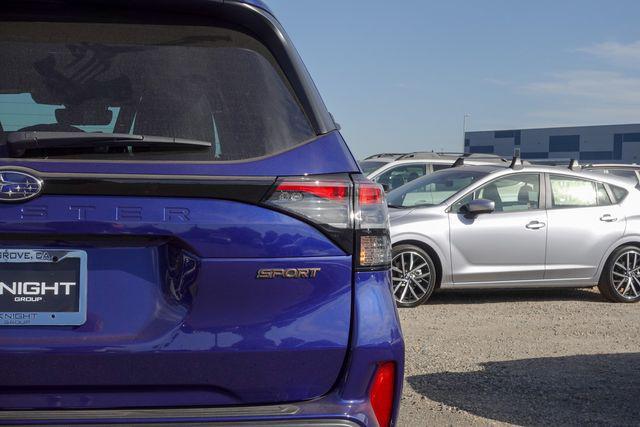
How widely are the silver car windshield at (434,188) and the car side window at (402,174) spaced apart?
11.2 feet

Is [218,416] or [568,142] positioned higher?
[568,142]

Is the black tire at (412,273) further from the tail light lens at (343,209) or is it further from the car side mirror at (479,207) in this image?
the tail light lens at (343,209)

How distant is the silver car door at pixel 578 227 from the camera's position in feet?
29.6

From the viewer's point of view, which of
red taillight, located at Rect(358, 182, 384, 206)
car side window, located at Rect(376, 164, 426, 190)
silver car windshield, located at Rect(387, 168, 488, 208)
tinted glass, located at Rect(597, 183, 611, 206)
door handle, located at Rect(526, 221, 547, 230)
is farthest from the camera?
car side window, located at Rect(376, 164, 426, 190)

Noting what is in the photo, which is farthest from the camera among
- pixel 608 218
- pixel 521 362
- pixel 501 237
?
pixel 608 218

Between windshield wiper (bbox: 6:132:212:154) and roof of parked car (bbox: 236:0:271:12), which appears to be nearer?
windshield wiper (bbox: 6:132:212:154)

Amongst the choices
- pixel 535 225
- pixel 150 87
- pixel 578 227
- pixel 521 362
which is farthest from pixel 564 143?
pixel 150 87

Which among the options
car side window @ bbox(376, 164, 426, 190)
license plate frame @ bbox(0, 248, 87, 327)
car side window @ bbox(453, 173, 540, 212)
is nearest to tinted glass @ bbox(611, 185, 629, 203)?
car side window @ bbox(453, 173, 540, 212)

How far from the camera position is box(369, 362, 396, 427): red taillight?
2.40 metres

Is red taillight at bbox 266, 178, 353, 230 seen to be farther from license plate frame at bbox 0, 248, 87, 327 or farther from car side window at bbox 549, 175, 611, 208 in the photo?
car side window at bbox 549, 175, 611, 208

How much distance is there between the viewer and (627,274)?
9273 mm

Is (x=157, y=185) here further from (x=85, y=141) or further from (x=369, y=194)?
(x=369, y=194)

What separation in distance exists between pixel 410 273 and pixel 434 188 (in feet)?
3.95

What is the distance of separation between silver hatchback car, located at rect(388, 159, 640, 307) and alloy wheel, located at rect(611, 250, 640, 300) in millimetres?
11
